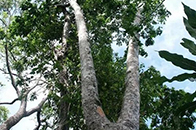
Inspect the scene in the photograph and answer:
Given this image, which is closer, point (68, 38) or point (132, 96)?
point (132, 96)

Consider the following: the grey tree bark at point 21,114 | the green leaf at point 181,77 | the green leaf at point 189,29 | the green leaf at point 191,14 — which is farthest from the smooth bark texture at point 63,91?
the grey tree bark at point 21,114

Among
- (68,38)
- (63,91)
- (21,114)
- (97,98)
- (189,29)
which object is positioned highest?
(68,38)

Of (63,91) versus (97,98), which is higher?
(63,91)

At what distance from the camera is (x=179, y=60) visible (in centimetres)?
208

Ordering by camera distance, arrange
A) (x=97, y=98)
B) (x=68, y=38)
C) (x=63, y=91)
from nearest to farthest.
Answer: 1. (x=97, y=98)
2. (x=63, y=91)
3. (x=68, y=38)

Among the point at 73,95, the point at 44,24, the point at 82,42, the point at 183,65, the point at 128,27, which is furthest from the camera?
the point at 44,24

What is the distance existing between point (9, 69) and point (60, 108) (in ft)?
25.2

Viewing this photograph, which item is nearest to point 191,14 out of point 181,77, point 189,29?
point 189,29

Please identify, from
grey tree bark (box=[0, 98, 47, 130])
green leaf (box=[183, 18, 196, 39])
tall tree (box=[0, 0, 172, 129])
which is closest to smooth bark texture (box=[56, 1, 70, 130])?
tall tree (box=[0, 0, 172, 129])

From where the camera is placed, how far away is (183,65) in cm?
206

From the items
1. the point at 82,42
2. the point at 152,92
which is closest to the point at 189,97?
the point at 82,42

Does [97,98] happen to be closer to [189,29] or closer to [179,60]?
[179,60]

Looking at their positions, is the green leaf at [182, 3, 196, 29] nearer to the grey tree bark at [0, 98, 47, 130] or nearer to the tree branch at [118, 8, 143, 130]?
the tree branch at [118, 8, 143, 130]

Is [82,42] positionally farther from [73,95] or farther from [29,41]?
[29,41]
